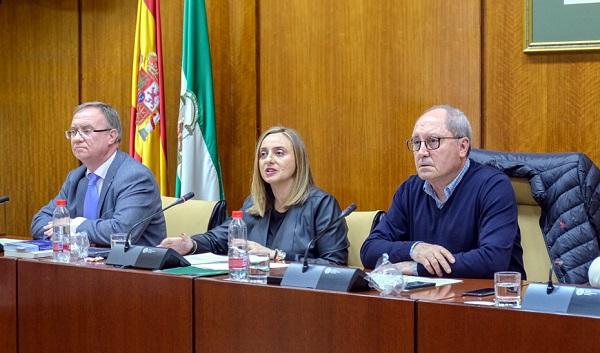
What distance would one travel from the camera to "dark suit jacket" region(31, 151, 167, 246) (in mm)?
3824

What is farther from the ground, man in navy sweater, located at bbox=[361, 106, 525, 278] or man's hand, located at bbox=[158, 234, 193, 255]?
man in navy sweater, located at bbox=[361, 106, 525, 278]

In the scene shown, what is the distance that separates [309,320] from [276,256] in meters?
1.01

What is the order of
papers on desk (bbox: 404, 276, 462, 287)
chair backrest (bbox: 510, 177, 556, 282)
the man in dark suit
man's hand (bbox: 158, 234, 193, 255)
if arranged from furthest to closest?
the man in dark suit → man's hand (bbox: 158, 234, 193, 255) → chair backrest (bbox: 510, 177, 556, 282) → papers on desk (bbox: 404, 276, 462, 287)

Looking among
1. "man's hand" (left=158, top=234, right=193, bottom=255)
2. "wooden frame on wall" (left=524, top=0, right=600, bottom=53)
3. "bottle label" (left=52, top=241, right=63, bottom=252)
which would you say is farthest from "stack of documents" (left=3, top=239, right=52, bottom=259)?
"wooden frame on wall" (left=524, top=0, right=600, bottom=53)

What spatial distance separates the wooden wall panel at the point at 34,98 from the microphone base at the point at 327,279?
365cm

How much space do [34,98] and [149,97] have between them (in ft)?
4.23

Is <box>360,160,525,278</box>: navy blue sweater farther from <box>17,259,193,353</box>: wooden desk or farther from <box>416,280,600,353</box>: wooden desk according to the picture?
<box>17,259,193,353</box>: wooden desk

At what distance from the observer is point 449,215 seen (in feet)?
10.7

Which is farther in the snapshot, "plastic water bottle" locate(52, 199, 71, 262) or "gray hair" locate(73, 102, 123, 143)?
"gray hair" locate(73, 102, 123, 143)

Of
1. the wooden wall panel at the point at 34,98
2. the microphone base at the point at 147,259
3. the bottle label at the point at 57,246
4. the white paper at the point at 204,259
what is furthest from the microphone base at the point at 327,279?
the wooden wall panel at the point at 34,98

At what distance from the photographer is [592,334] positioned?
2.04 m

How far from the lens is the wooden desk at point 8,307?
3242mm

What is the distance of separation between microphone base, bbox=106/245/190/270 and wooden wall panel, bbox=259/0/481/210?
200cm

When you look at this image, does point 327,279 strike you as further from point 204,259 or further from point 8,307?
point 8,307
